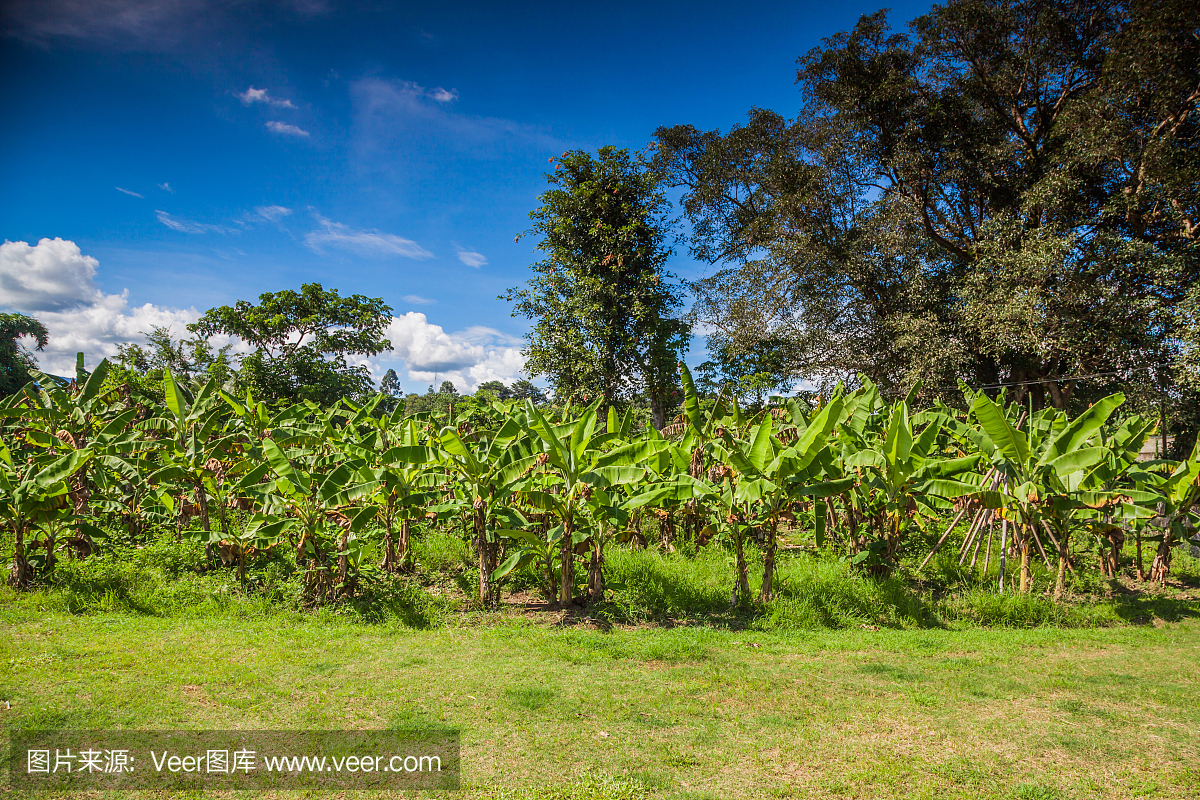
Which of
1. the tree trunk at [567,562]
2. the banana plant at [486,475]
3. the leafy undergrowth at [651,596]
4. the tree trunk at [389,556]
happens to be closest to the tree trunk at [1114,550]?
the leafy undergrowth at [651,596]

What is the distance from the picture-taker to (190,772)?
Result: 252 centimetres

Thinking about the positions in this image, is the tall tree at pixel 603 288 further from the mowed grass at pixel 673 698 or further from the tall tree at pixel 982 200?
the mowed grass at pixel 673 698

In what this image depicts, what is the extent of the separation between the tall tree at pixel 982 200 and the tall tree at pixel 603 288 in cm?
358

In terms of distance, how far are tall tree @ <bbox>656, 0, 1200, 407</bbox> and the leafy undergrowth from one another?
37.9 feet

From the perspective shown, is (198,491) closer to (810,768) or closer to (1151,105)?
(810,768)

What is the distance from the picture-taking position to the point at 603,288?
1847 cm

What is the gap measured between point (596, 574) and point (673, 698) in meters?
2.19

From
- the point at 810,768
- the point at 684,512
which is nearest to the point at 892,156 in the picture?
the point at 684,512

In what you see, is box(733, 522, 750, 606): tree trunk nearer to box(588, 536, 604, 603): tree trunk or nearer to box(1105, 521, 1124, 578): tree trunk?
box(588, 536, 604, 603): tree trunk

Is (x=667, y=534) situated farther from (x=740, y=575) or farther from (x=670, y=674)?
(x=670, y=674)

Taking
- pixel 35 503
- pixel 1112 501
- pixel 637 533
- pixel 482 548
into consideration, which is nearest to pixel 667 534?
pixel 637 533

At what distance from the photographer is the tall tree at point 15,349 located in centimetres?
3086

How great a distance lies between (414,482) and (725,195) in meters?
20.4

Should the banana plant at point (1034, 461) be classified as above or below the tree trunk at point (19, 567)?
above
